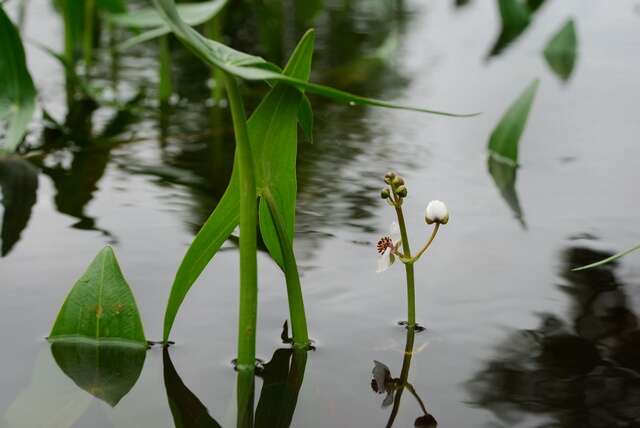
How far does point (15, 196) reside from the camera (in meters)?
1.65

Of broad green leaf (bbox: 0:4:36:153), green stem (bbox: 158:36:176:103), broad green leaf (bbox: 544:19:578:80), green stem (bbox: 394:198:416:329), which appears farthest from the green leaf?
broad green leaf (bbox: 544:19:578:80)

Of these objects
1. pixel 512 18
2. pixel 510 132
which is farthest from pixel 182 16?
pixel 512 18

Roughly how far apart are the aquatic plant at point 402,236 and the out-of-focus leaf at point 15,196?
0.57 meters

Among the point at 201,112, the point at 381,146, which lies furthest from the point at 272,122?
the point at 201,112

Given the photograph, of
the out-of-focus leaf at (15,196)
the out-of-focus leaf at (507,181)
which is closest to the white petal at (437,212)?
the out-of-focus leaf at (507,181)

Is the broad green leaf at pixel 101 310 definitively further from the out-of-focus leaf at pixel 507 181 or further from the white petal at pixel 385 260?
the out-of-focus leaf at pixel 507 181

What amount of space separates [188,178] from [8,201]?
0.98 ft

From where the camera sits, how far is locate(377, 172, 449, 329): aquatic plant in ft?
3.44

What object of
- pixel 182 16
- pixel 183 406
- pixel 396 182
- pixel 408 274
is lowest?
pixel 183 406

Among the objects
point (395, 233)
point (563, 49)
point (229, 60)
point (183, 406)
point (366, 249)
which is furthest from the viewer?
point (563, 49)

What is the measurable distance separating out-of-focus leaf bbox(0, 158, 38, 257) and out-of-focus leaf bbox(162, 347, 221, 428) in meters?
0.44

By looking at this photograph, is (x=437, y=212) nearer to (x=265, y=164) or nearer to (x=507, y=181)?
(x=265, y=164)

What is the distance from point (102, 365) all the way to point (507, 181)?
90 centimetres

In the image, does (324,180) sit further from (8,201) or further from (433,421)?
(433,421)
